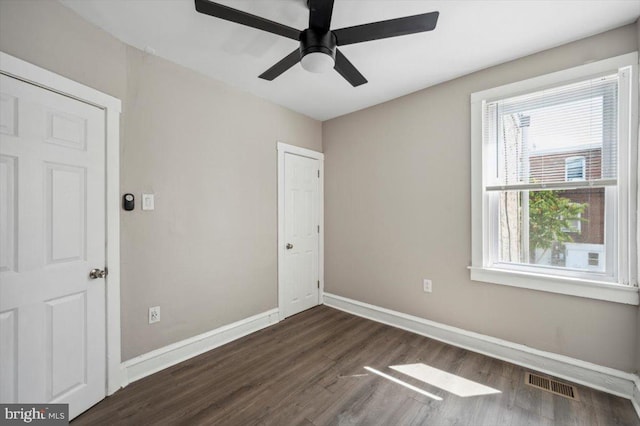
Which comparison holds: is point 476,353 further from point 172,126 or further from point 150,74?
point 150,74

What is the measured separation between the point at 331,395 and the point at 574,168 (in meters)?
2.63

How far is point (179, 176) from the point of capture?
2.38 meters

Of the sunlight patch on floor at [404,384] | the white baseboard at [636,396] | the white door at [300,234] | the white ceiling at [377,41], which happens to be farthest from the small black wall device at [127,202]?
the white baseboard at [636,396]

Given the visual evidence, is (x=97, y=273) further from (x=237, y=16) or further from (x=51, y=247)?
(x=237, y=16)

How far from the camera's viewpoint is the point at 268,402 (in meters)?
1.86

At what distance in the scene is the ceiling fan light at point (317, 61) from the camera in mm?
1554

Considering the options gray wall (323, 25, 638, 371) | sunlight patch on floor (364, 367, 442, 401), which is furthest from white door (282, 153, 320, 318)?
sunlight patch on floor (364, 367, 442, 401)

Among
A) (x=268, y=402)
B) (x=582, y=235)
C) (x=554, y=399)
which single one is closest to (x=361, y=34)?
(x=582, y=235)

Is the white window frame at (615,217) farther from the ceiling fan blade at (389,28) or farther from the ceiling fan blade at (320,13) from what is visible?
the ceiling fan blade at (320,13)

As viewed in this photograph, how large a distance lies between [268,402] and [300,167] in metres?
2.58

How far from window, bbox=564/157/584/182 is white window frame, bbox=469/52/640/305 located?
0.21m

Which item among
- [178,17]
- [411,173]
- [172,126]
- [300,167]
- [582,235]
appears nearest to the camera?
[178,17]

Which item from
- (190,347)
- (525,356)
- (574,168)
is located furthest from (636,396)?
(190,347)

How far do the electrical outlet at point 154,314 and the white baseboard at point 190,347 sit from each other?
0.84 ft
